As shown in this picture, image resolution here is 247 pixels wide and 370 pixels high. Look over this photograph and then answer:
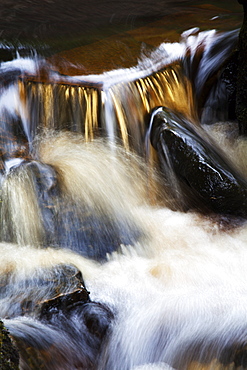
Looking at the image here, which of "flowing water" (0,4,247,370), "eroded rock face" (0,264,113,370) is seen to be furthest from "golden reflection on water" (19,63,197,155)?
"eroded rock face" (0,264,113,370)

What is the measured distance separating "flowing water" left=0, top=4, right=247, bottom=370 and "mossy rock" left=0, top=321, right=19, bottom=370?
223 mm

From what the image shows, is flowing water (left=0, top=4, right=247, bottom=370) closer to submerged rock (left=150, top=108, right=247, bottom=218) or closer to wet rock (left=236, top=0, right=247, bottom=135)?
submerged rock (left=150, top=108, right=247, bottom=218)

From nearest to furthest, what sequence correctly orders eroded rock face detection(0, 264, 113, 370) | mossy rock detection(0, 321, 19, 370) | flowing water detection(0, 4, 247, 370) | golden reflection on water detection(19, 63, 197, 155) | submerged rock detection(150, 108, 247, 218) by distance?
mossy rock detection(0, 321, 19, 370) < eroded rock face detection(0, 264, 113, 370) < flowing water detection(0, 4, 247, 370) < submerged rock detection(150, 108, 247, 218) < golden reflection on water detection(19, 63, 197, 155)

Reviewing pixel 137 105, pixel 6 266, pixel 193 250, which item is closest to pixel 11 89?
pixel 137 105

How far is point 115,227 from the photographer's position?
416 cm

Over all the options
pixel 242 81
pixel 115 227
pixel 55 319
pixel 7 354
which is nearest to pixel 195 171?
pixel 115 227

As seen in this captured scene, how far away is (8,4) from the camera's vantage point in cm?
809

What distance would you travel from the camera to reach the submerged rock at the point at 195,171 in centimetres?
450

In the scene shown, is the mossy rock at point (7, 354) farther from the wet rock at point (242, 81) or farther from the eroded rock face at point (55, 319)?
the wet rock at point (242, 81)

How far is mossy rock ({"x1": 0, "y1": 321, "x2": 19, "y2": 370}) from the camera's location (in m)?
2.15

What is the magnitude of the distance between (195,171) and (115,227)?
3.43ft

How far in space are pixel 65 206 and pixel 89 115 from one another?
1333 millimetres

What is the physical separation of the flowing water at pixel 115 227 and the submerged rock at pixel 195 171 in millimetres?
96

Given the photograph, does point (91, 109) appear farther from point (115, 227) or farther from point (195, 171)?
point (115, 227)
